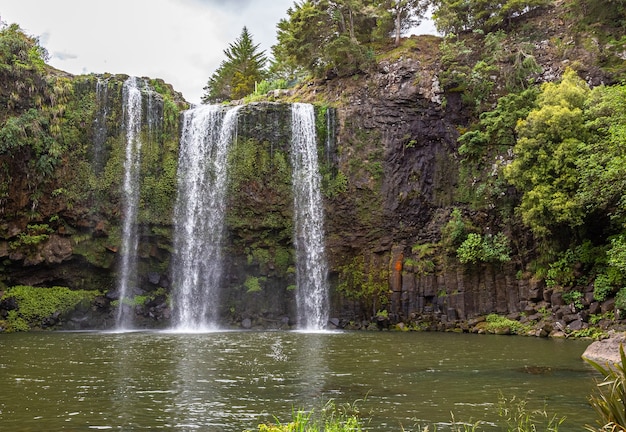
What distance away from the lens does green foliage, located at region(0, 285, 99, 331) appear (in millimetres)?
A: 25953

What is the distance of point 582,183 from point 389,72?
50.6 ft

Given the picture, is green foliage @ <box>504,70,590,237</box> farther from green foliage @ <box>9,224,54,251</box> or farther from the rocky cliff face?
green foliage @ <box>9,224,54,251</box>

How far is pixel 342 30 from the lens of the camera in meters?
36.6

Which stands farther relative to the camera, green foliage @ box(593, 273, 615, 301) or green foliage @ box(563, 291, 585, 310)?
green foliage @ box(563, 291, 585, 310)

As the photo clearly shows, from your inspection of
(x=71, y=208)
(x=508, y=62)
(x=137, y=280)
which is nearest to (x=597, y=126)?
(x=508, y=62)

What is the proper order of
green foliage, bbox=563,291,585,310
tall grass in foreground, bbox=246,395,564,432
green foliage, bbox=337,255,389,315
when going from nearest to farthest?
tall grass in foreground, bbox=246,395,564,432
green foliage, bbox=563,291,585,310
green foliage, bbox=337,255,389,315

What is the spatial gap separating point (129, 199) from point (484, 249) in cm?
1985

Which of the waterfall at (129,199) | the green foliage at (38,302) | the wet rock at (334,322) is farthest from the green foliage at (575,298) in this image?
the green foliage at (38,302)

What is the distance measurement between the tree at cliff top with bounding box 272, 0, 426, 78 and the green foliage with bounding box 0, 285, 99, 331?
2071 centimetres

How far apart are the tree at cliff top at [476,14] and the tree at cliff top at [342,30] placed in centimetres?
341

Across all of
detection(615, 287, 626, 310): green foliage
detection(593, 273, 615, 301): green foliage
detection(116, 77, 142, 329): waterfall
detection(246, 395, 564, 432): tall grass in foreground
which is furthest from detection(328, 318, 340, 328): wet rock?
detection(246, 395, 564, 432): tall grass in foreground

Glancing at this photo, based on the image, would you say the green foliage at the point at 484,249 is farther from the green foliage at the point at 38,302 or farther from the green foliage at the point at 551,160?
the green foliage at the point at 38,302

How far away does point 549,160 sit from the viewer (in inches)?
912

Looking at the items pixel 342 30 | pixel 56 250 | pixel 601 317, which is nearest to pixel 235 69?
pixel 342 30
